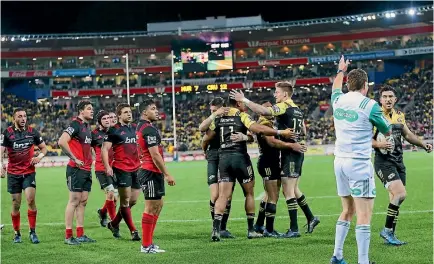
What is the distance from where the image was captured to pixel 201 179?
25.8 metres

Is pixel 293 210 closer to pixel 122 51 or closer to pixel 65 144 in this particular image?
pixel 65 144

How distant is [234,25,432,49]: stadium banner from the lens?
63406 millimetres

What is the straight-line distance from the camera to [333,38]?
66875 mm

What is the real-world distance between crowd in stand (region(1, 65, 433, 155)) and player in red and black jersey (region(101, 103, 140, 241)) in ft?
122

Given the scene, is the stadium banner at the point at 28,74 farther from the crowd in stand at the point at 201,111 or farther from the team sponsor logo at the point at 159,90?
the team sponsor logo at the point at 159,90

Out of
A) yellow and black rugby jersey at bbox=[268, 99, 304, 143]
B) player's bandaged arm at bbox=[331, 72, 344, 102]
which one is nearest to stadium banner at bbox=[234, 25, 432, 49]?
yellow and black rugby jersey at bbox=[268, 99, 304, 143]

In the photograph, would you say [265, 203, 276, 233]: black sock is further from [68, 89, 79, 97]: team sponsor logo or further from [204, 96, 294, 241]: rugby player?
[68, 89, 79, 97]: team sponsor logo

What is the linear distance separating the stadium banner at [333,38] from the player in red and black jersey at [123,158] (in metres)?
57.7

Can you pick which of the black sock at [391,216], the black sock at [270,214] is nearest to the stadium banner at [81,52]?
the black sock at [270,214]

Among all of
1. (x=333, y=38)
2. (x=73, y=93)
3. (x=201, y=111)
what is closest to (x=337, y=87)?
(x=201, y=111)

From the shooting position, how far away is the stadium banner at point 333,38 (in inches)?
2496

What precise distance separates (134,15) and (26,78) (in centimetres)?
1660

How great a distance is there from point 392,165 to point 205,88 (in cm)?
5666

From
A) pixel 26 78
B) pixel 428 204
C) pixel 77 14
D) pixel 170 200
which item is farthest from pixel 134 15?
pixel 428 204
